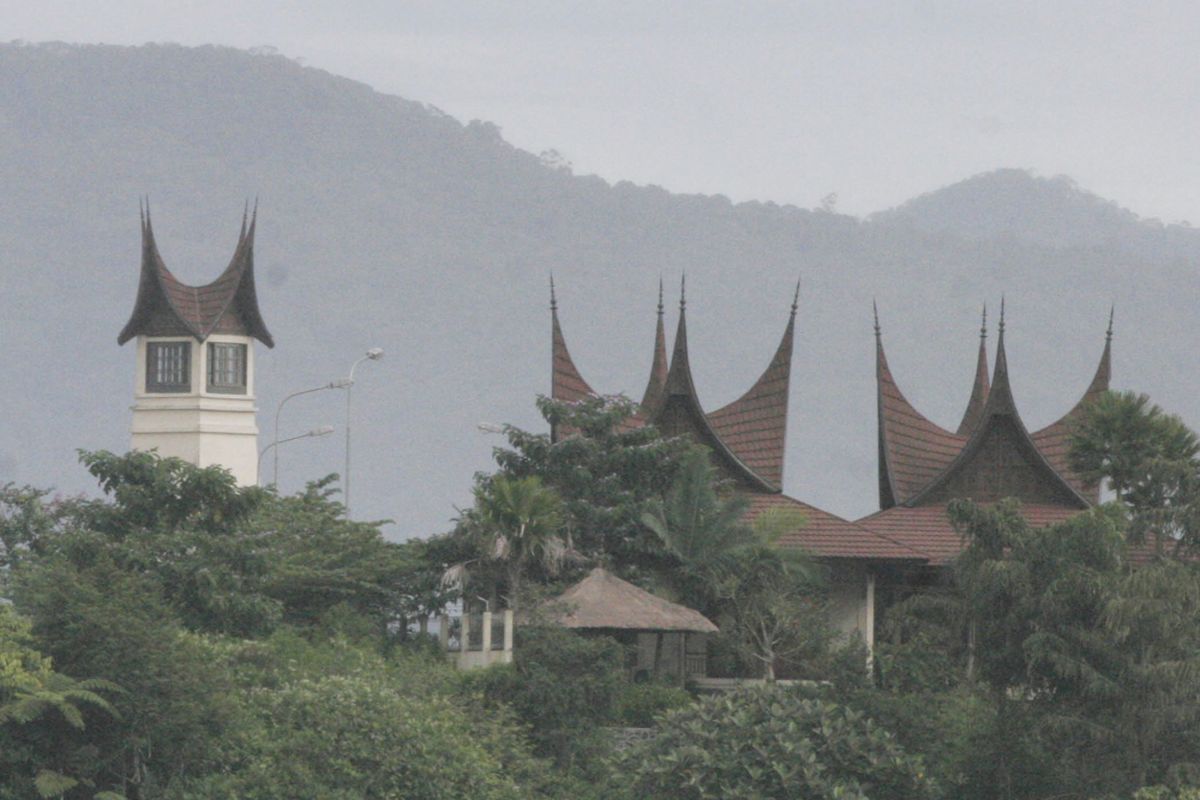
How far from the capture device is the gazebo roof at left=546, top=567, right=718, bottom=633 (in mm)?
30297

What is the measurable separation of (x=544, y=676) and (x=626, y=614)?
423 cm

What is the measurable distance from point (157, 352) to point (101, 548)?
14977 millimetres

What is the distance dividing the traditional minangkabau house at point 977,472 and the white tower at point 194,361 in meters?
12.0

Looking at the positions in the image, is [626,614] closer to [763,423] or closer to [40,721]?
[763,423]

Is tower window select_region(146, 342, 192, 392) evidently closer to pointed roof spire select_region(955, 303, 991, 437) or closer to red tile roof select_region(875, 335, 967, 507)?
red tile roof select_region(875, 335, 967, 507)

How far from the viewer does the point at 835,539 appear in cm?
3644

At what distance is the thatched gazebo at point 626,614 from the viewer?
30328mm

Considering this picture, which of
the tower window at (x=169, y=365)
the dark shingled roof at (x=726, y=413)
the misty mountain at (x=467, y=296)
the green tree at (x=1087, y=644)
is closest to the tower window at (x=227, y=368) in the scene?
the tower window at (x=169, y=365)

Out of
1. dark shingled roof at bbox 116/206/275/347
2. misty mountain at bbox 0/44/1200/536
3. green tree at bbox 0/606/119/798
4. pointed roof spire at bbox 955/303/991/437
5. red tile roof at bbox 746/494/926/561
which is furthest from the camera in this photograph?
misty mountain at bbox 0/44/1200/536

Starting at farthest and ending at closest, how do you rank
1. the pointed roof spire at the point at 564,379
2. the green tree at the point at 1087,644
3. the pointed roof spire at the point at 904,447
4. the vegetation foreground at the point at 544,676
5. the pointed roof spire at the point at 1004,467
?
the pointed roof spire at the point at 904,447 → the pointed roof spire at the point at 1004,467 → the pointed roof spire at the point at 564,379 → the green tree at the point at 1087,644 → the vegetation foreground at the point at 544,676

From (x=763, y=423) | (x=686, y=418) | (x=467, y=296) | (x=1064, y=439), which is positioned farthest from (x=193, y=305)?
(x=467, y=296)

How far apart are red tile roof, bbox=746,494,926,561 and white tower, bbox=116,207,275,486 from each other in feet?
35.2

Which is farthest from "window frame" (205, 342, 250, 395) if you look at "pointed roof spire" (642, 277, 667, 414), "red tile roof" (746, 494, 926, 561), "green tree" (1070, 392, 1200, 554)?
"green tree" (1070, 392, 1200, 554)

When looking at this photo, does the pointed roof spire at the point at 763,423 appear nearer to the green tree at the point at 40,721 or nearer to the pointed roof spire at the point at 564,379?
the pointed roof spire at the point at 564,379
